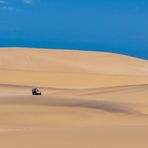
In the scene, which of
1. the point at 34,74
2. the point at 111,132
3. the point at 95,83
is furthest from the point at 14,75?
the point at 111,132

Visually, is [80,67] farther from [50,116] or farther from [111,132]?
[111,132]

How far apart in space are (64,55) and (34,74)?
24.9m

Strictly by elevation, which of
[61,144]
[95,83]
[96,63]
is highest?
[96,63]

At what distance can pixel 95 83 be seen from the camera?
3891 centimetres

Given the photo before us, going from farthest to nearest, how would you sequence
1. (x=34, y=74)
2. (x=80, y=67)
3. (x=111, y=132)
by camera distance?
(x=80, y=67) < (x=34, y=74) < (x=111, y=132)

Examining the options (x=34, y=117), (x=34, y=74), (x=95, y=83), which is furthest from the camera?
(x=34, y=74)

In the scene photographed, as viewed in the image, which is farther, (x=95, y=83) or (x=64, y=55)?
(x=64, y=55)

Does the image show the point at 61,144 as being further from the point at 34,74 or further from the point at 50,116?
the point at 34,74

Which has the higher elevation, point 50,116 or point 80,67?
point 80,67

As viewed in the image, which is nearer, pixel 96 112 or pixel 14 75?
pixel 96 112

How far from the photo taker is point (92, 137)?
23.4 ft

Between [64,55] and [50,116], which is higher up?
[64,55]

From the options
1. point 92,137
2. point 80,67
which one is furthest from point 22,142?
point 80,67

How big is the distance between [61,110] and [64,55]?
177 feet
